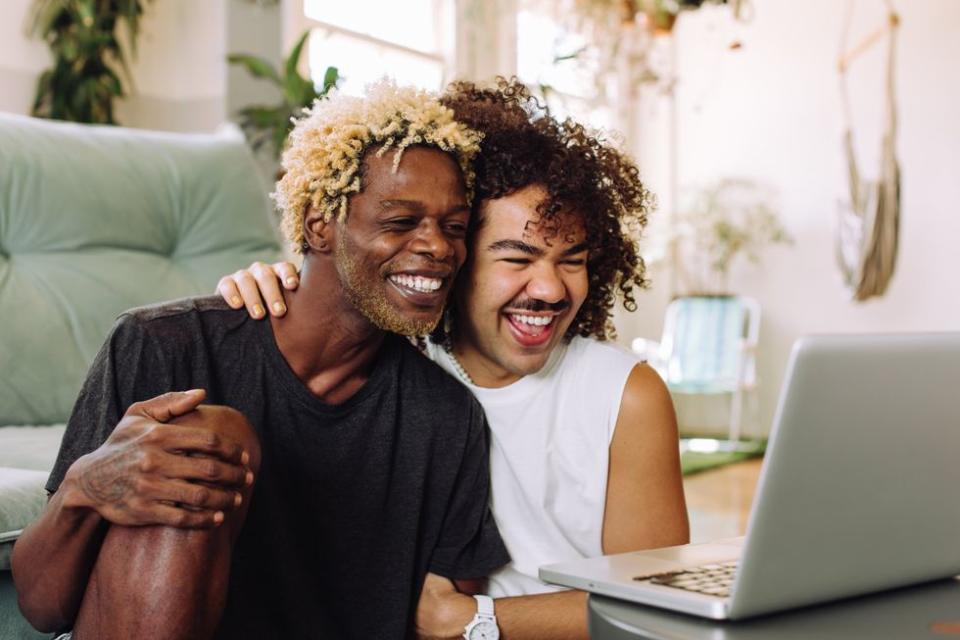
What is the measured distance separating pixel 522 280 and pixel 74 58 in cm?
234

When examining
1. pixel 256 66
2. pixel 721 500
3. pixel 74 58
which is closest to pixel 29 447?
pixel 74 58

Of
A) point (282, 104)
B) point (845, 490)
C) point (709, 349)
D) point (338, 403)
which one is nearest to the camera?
point (845, 490)

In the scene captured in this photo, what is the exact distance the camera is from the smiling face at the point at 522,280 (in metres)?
1.53

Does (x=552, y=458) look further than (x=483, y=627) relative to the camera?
Yes

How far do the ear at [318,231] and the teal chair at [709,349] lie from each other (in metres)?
3.92

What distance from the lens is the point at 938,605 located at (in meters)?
0.92

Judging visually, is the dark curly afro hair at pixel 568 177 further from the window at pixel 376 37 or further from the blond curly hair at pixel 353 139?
the window at pixel 376 37

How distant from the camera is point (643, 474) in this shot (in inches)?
60.6

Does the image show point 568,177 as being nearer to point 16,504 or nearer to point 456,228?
point 456,228

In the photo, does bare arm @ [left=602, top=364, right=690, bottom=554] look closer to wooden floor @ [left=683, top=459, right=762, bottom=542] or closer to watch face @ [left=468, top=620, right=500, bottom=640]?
watch face @ [left=468, top=620, right=500, bottom=640]

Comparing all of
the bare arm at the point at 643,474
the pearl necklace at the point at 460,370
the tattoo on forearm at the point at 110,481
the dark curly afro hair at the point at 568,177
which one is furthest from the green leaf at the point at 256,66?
the tattoo on forearm at the point at 110,481

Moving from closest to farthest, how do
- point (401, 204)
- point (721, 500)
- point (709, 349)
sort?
1. point (401, 204)
2. point (721, 500)
3. point (709, 349)

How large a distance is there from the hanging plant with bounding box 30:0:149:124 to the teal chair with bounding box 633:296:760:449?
2.92 metres

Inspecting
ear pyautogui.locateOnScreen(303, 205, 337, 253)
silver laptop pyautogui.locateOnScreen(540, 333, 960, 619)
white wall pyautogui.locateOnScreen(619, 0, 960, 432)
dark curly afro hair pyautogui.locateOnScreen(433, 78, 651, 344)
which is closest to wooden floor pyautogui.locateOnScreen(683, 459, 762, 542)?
white wall pyautogui.locateOnScreen(619, 0, 960, 432)
